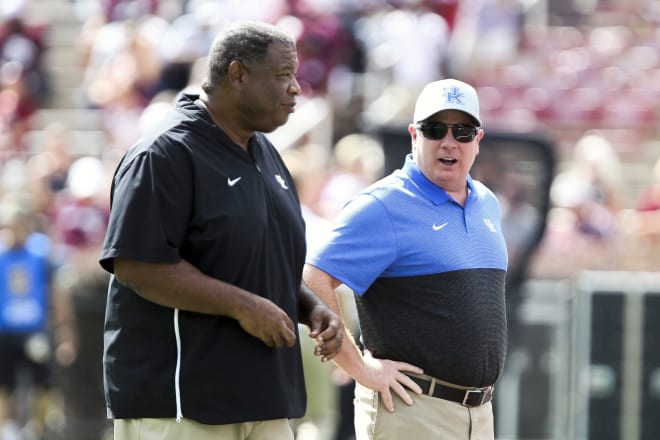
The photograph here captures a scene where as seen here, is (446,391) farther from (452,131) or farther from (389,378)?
(452,131)

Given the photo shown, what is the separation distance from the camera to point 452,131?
15.6 feet

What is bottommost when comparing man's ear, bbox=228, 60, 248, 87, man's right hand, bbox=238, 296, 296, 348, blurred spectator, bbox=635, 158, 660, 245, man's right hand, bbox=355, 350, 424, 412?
man's right hand, bbox=355, 350, 424, 412

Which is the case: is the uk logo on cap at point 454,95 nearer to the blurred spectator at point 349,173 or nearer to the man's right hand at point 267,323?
the man's right hand at point 267,323

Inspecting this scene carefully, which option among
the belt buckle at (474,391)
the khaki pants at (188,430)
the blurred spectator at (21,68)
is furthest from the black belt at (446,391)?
the blurred spectator at (21,68)

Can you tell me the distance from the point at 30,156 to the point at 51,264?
4216 millimetres

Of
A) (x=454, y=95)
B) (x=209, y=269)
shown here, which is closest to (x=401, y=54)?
(x=454, y=95)

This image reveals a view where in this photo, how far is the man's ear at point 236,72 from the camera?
4.23 m

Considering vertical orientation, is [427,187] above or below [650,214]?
below

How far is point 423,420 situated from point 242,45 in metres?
1.47

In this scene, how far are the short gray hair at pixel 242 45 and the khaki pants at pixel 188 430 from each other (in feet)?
3.53

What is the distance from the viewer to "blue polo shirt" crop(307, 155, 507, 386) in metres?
4.65

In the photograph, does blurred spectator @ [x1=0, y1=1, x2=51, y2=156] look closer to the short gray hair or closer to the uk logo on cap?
the uk logo on cap

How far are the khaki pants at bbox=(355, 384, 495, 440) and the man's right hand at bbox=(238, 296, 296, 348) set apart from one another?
0.73 meters

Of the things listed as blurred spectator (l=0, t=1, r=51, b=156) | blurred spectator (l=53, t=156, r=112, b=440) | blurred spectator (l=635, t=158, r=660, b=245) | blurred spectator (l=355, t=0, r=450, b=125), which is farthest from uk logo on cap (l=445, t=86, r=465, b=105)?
blurred spectator (l=0, t=1, r=51, b=156)
